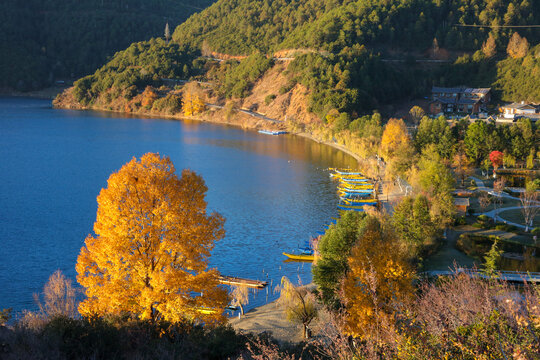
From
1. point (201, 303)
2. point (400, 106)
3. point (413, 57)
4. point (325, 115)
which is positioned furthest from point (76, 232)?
point (413, 57)

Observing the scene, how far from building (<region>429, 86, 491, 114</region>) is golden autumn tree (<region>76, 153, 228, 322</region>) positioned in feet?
234

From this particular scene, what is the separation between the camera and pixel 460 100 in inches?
3231

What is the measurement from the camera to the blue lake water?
99.3 ft

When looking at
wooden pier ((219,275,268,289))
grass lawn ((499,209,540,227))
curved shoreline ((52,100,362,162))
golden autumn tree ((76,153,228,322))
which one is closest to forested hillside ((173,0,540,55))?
curved shoreline ((52,100,362,162))

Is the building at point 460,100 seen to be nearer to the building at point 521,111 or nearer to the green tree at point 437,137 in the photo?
the building at point 521,111

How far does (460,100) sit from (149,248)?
7457 cm

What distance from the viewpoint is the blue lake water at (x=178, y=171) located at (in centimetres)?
3028

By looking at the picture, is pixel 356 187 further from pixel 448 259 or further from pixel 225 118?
pixel 225 118

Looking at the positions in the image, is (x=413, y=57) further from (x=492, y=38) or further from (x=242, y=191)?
(x=242, y=191)

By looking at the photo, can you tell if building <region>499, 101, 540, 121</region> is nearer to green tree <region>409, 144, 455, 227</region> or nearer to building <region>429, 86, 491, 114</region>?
building <region>429, 86, 491, 114</region>

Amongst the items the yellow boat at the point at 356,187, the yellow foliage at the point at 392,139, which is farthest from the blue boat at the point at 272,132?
the yellow boat at the point at 356,187

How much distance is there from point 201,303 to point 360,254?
6453 mm

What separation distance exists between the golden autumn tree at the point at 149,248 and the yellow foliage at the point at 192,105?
3265 inches

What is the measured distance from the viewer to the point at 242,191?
46.8 metres
